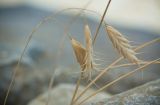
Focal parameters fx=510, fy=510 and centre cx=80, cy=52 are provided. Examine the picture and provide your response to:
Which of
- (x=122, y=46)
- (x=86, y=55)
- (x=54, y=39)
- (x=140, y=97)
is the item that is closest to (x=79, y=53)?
(x=86, y=55)

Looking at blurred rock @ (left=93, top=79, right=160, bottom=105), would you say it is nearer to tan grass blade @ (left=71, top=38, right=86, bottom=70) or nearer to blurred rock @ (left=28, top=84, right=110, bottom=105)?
tan grass blade @ (left=71, top=38, right=86, bottom=70)

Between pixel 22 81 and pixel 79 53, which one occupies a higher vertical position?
pixel 79 53

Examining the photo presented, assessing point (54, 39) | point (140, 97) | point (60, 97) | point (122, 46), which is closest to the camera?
point (122, 46)

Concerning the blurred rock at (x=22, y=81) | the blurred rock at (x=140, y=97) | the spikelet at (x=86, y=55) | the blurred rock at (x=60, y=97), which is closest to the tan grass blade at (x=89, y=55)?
the spikelet at (x=86, y=55)

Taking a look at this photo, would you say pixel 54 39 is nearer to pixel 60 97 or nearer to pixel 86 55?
pixel 60 97

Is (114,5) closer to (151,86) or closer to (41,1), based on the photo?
(41,1)

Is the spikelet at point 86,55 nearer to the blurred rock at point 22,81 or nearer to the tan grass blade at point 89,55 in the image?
the tan grass blade at point 89,55
